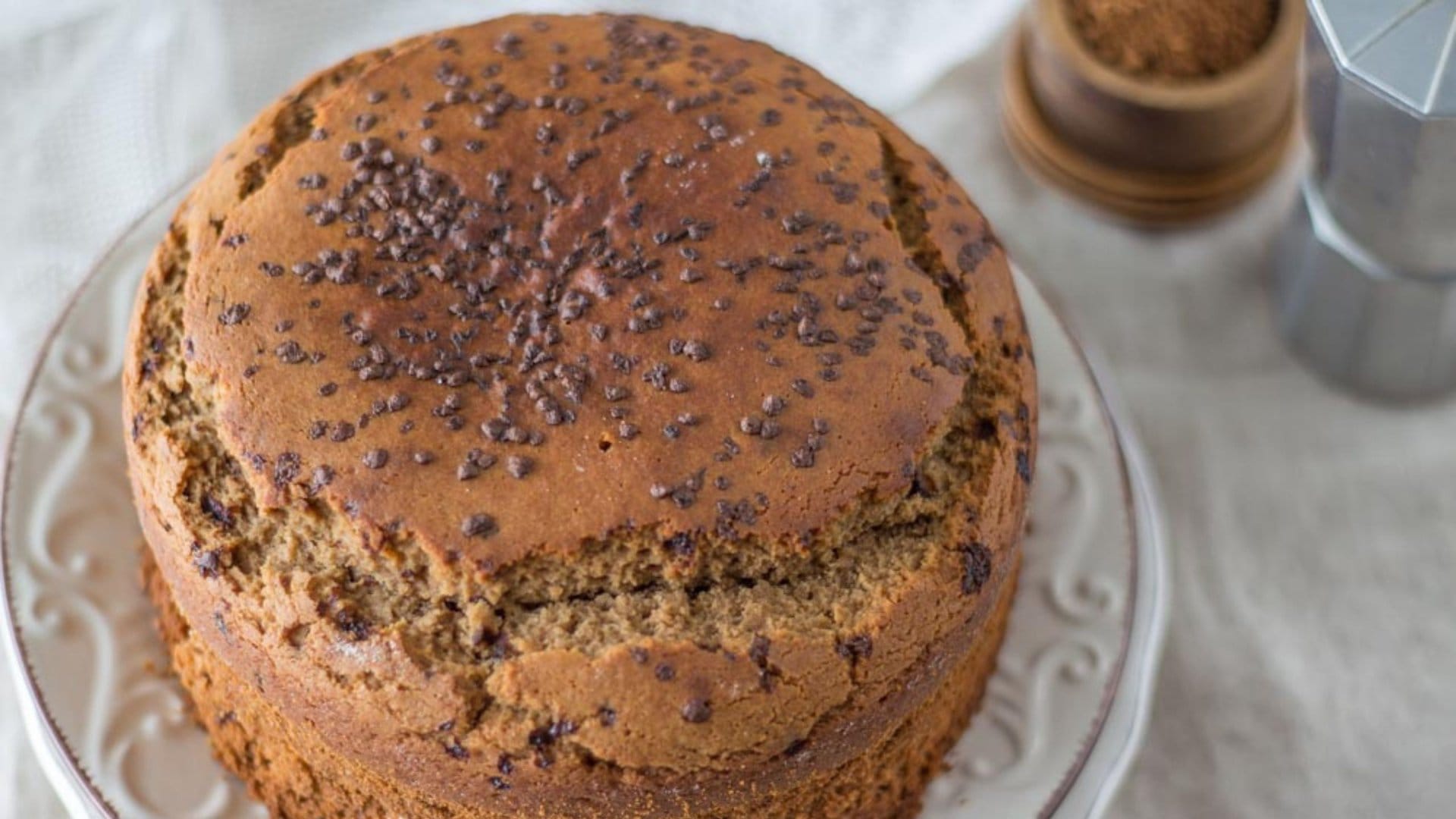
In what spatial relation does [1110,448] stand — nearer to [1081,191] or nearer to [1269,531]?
[1269,531]

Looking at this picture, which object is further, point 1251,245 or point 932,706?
point 1251,245

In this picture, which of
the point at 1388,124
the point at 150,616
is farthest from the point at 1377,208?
the point at 150,616

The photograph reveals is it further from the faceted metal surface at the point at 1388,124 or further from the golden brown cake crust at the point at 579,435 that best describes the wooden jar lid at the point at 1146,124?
the golden brown cake crust at the point at 579,435

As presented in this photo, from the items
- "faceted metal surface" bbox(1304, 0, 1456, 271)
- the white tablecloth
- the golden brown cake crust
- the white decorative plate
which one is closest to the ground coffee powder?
"faceted metal surface" bbox(1304, 0, 1456, 271)

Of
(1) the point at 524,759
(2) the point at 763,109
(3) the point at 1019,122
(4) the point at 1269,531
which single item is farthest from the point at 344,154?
(4) the point at 1269,531

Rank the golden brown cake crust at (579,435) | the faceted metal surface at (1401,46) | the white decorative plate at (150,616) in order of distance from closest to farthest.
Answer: the golden brown cake crust at (579,435)
the white decorative plate at (150,616)
the faceted metal surface at (1401,46)

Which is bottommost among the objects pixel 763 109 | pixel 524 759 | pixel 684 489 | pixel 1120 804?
pixel 1120 804

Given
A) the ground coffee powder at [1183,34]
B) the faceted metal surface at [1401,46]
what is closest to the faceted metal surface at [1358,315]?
the ground coffee powder at [1183,34]
